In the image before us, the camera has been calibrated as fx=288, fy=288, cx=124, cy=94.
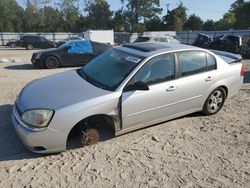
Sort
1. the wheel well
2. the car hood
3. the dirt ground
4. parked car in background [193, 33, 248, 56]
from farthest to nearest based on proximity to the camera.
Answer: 1. parked car in background [193, 33, 248, 56]
2. the wheel well
3. the car hood
4. the dirt ground

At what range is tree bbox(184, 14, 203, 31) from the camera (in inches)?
2633

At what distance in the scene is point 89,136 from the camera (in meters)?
4.52

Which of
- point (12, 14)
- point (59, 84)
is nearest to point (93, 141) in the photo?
point (59, 84)

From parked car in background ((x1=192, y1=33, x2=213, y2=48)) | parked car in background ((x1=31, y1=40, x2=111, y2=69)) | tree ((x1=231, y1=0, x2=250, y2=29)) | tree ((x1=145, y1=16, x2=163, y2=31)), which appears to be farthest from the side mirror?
tree ((x1=231, y1=0, x2=250, y2=29))

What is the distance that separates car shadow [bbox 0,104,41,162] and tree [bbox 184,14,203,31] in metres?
65.6

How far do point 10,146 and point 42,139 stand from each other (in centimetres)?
84

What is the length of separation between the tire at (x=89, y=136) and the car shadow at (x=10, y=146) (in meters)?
0.73

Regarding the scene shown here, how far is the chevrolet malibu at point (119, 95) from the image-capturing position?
4105 mm

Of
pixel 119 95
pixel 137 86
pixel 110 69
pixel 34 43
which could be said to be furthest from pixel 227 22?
pixel 119 95

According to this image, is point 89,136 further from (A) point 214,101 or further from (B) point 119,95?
(A) point 214,101

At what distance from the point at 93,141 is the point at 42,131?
898 mm

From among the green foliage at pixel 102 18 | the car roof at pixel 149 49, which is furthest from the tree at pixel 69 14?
the car roof at pixel 149 49

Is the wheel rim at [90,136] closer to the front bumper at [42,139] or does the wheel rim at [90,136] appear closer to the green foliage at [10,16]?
the front bumper at [42,139]

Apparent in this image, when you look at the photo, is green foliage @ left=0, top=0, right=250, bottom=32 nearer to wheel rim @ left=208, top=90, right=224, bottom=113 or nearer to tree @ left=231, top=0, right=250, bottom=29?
tree @ left=231, top=0, right=250, bottom=29
